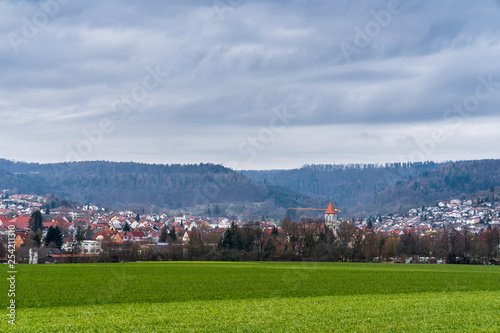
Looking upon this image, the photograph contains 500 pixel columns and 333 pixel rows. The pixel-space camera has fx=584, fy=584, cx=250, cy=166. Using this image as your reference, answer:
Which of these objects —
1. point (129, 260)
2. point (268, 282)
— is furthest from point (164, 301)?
point (129, 260)

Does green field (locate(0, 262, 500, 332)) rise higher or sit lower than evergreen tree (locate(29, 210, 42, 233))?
lower

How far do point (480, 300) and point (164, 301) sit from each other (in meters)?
15.5

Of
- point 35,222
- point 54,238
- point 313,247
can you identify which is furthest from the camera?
point 35,222

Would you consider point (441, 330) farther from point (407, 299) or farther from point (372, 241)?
point (372, 241)

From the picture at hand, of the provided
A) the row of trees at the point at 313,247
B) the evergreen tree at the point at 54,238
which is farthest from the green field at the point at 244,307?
the evergreen tree at the point at 54,238

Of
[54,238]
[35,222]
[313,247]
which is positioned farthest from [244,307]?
[35,222]

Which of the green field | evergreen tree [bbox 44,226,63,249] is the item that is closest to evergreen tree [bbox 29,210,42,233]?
evergreen tree [bbox 44,226,63,249]

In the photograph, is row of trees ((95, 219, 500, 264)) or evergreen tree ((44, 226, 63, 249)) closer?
row of trees ((95, 219, 500, 264))

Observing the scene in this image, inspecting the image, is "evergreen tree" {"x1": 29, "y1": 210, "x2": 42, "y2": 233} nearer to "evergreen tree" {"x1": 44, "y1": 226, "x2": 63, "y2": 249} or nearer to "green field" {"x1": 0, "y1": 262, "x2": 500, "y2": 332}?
"evergreen tree" {"x1": 44, "y1": 226, "x2": 63, "y2": 249}

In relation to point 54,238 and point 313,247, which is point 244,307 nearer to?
point 313,247

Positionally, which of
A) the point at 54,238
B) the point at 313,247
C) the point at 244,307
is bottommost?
the point at 313,247

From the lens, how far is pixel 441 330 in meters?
Answer: 19.0

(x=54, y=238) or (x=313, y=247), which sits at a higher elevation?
(x=54, y=238)

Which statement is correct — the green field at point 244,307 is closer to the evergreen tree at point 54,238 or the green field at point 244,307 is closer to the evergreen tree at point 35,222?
the evergreen tree at point 54,238
